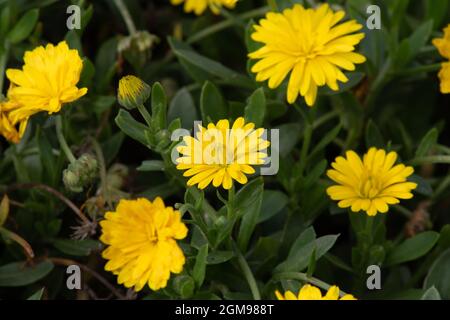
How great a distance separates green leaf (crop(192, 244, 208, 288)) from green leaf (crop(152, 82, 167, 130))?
0.16 m

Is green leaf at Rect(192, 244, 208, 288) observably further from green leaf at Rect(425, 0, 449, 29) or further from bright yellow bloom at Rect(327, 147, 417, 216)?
green leaf at Rect(425, 0, 449, 29)

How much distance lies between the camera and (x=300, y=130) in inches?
49.5

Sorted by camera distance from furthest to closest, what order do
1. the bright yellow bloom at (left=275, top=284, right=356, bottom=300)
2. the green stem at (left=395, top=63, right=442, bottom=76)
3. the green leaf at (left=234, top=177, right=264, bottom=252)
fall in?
1. the green stem at (left=395, top=63, right=442, bottom=76)
2. the green leaf at (left=234, top=177, right=264, bottom=252)
3. the bright yellow bloom at (left=275, top=284, right=356, bottom=300)

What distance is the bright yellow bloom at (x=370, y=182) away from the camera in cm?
105

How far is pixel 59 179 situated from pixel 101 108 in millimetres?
125

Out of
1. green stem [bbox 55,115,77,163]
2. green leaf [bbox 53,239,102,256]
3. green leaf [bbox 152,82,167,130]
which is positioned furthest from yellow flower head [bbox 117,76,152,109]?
green leaf [bbox 53,239,102,256]

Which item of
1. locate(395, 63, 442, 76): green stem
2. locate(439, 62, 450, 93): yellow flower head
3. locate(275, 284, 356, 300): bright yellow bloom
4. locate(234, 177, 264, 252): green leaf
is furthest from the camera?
locate(395, 63, 442, 76): green stem

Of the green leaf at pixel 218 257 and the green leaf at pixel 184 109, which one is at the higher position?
the green leaf at pixel 184 109

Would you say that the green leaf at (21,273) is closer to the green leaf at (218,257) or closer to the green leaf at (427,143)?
the green leaf at (218,257)

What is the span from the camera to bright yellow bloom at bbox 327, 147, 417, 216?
1052 mm

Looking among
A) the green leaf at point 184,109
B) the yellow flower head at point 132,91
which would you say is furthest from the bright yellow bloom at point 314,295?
the green leaf at point 184,109

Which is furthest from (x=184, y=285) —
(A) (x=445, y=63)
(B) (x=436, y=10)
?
(B) (x=436, y=10)

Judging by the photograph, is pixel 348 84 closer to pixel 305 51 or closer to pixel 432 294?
pixel 305 51

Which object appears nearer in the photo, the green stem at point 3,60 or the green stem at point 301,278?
the green stem at point 301,278
